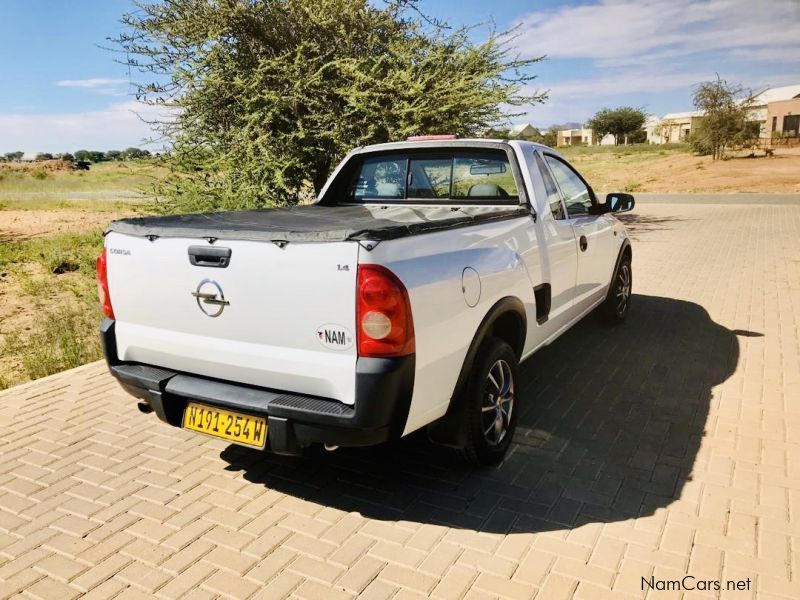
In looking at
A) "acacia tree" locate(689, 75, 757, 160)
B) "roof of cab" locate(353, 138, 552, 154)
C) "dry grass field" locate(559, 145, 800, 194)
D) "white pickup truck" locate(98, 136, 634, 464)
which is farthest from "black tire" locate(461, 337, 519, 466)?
"acacia tree" locate(689, 75, 757, 160)

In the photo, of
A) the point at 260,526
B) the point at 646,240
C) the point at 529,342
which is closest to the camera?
the point at 260,526

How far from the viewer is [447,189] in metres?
4.90

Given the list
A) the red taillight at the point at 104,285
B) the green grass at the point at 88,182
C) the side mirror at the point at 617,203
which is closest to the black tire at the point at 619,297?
the side mirror at the point at 617,203

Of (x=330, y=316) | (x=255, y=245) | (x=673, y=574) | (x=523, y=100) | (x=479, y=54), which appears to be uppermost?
(x=479, y=54)

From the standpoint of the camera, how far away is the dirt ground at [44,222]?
55.8 feet

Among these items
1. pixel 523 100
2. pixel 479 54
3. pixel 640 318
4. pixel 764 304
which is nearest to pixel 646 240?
pixel 523 100

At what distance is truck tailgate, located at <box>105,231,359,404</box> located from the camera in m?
2.73

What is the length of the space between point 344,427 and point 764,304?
22.6ft

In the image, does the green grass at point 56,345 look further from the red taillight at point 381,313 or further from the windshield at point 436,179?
the red taillight at point 381,313

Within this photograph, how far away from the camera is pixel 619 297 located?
22.2 ft

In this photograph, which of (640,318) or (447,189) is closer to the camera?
(447,189)

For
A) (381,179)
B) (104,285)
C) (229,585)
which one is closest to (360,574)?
(229,585)

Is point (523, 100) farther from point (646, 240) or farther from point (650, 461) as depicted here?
point (650, 461)

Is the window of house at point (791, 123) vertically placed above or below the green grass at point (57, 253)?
above
